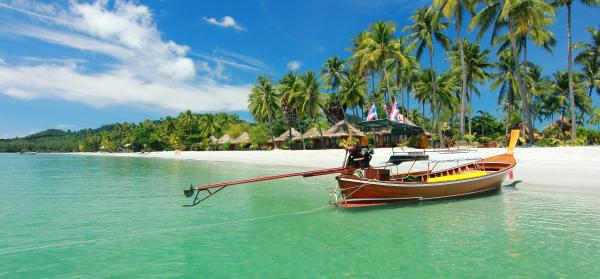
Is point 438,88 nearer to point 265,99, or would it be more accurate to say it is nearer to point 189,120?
point 265,99

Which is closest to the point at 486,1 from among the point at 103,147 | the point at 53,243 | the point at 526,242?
the point at 526,242

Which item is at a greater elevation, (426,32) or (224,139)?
(426,32)

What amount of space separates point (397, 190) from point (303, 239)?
475 centimetres

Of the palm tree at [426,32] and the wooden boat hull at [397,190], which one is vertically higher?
the palm tree at [426,32]

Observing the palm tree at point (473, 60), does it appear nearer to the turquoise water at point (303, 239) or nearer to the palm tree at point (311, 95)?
the palm tree at point (311, 95)

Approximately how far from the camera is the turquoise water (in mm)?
6508

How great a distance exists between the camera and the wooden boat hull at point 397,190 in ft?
37.2

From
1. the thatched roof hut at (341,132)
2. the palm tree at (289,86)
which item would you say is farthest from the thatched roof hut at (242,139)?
the thatched roof hut at (341,132)

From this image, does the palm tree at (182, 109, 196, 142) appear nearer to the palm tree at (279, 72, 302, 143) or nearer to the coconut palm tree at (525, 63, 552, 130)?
the palm tree at (279, 72, 302, 143)

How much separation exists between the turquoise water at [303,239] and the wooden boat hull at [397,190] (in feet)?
1.20

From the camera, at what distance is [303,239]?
841cm

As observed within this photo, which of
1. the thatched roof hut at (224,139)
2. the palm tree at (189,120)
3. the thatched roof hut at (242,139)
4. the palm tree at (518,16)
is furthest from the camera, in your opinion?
the palm tree at (189,120)

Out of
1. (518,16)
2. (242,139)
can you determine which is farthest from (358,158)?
(242,139)

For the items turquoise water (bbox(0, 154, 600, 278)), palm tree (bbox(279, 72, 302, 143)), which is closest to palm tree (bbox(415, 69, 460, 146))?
palm tree (bbox(279, 72, 302, 143))
